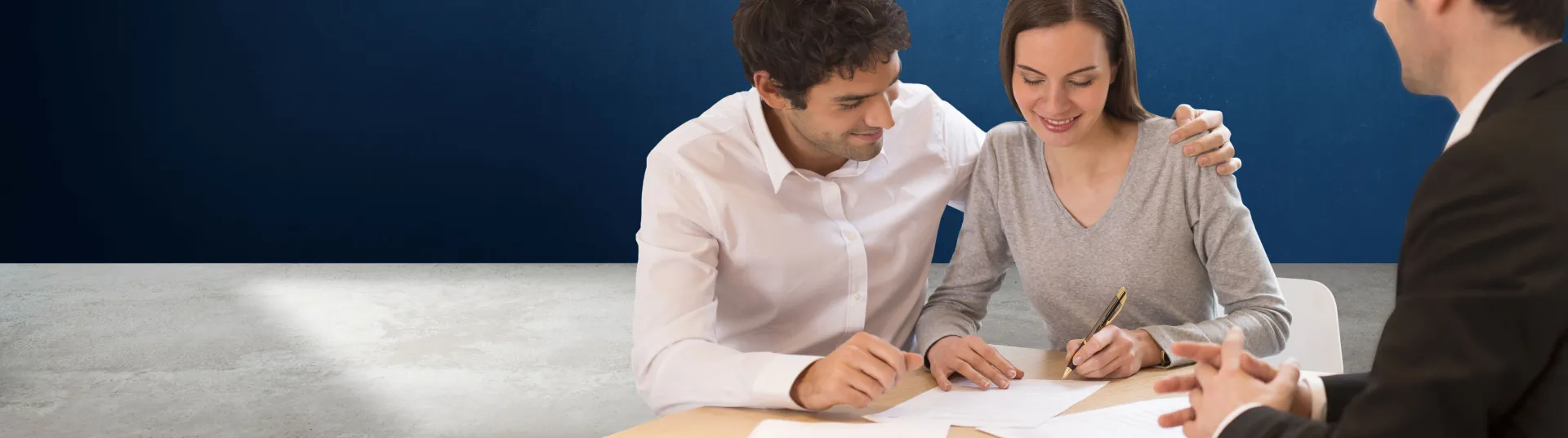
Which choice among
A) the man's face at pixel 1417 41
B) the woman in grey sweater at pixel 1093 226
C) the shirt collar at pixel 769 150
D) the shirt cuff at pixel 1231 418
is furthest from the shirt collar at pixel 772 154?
the man's face at pixel 1417 41

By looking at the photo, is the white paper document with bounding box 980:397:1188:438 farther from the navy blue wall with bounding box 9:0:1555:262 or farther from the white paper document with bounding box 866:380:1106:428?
the navy blue wall with bounding box 9:0:1555:262

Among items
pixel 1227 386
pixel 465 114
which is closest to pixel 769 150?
pixel 1227 386

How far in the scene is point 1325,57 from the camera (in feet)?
16.5

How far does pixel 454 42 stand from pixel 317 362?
5.74 feet

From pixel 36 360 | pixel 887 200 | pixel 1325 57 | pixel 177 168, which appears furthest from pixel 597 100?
pixel 887 200

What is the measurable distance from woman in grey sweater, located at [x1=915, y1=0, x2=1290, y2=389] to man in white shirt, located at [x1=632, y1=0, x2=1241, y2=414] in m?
0.07

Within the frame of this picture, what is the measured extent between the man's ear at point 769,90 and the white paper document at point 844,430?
59 centimetres

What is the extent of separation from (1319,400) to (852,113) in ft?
2.66

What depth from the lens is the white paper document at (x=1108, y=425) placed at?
4.53 feet

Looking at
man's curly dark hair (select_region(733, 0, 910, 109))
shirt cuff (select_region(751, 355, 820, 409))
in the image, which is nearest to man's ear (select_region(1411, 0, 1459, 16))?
shirt cuff (select_region(751, 355, 820, 409))

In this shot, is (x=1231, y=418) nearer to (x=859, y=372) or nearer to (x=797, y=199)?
(x=859, y=372)

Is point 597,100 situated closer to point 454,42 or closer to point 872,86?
point 454,42

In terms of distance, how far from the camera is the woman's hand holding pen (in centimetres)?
161

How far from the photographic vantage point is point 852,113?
185 cm
